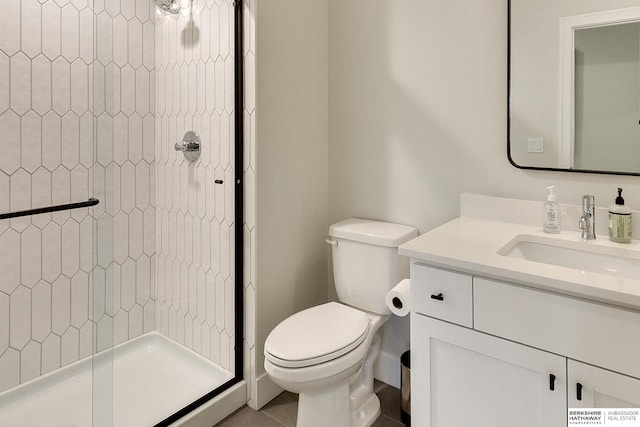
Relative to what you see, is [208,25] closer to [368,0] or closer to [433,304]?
[368,0]

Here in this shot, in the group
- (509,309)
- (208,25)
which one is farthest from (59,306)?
(509,309)

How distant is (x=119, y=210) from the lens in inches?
88.6

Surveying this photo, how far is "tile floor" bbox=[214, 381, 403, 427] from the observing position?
181cm

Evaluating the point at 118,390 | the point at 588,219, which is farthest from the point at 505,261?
the point at 118,390

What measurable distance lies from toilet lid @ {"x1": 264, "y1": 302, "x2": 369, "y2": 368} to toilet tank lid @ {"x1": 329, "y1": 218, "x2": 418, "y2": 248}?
31cm

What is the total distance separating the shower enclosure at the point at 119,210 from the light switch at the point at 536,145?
1.19m

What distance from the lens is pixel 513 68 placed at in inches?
63.2

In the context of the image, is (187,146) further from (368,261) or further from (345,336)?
(345,336)

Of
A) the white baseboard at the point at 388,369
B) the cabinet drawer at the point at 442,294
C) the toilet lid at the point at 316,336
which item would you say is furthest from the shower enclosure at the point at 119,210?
the cabinet drawer at the point at 442,294

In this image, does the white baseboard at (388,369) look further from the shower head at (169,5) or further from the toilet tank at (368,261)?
the shower head at (169,5)

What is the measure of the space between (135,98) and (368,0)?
1.30 m

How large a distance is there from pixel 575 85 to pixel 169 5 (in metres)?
1.84

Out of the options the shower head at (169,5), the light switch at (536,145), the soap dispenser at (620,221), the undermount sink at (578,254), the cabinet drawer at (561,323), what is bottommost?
the cabinet drawer at (561,323)

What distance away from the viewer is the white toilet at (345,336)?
4.94 feet
